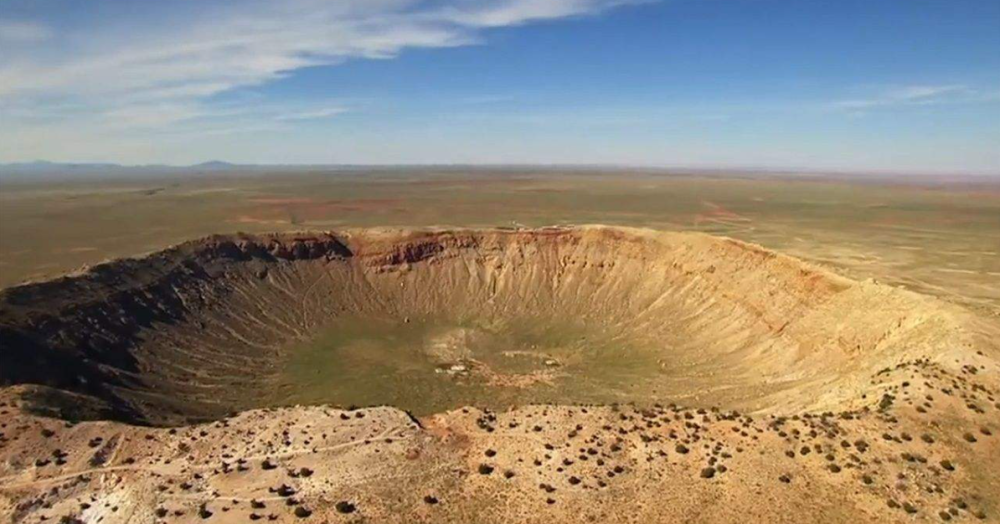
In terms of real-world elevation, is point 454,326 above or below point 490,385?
above

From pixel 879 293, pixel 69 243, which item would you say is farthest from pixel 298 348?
pixel 69 243

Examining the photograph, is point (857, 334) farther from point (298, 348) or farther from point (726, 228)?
point (726, 228)

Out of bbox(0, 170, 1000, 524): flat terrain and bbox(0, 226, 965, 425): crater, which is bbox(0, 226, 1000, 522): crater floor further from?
bbox(0, 226, 965, 425): crater

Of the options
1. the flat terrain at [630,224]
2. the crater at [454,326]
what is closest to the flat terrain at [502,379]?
the crater at [454,326]

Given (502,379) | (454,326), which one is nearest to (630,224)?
(454,326)

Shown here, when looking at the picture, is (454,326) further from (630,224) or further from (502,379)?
(630,224)

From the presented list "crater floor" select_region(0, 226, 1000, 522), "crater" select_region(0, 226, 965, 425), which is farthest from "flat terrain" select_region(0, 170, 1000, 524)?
"crater" select_region(0, 226, 965, 425)
